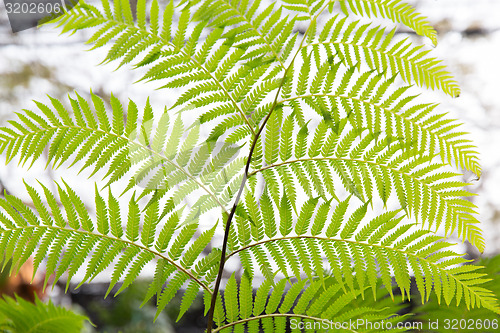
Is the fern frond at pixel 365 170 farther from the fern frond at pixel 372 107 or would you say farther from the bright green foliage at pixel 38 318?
the bright green foliage at pixel 38 318

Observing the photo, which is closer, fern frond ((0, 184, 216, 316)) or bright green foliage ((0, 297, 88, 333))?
bright green foliage ((0, 297, 88, 333))

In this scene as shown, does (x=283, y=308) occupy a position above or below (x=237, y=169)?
below

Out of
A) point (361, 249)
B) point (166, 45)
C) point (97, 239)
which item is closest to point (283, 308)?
point (361, 249)

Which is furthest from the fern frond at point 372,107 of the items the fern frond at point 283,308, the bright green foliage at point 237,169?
the fern frond at point 283,308

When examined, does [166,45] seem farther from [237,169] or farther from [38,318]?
[38,318]

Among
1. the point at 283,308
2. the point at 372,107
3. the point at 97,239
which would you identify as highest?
the point at 372,107

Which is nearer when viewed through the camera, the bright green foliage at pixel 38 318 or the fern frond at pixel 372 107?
the bright green foliage at pixel 38 318

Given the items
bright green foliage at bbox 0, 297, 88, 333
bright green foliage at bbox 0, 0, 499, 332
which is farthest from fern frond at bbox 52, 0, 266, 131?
bright green foliage at bbox 0, 297, 88, 333

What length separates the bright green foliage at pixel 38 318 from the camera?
26cm

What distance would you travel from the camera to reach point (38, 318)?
26 cm

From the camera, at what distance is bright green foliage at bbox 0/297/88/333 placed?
0.26 metres

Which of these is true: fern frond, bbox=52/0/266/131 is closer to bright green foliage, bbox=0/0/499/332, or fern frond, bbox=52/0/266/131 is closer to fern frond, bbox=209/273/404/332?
bright green foliage, bbox=0/0/499/332

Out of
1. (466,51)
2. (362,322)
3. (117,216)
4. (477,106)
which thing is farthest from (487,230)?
(117,216)

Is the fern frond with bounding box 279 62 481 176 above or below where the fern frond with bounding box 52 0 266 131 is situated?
below
